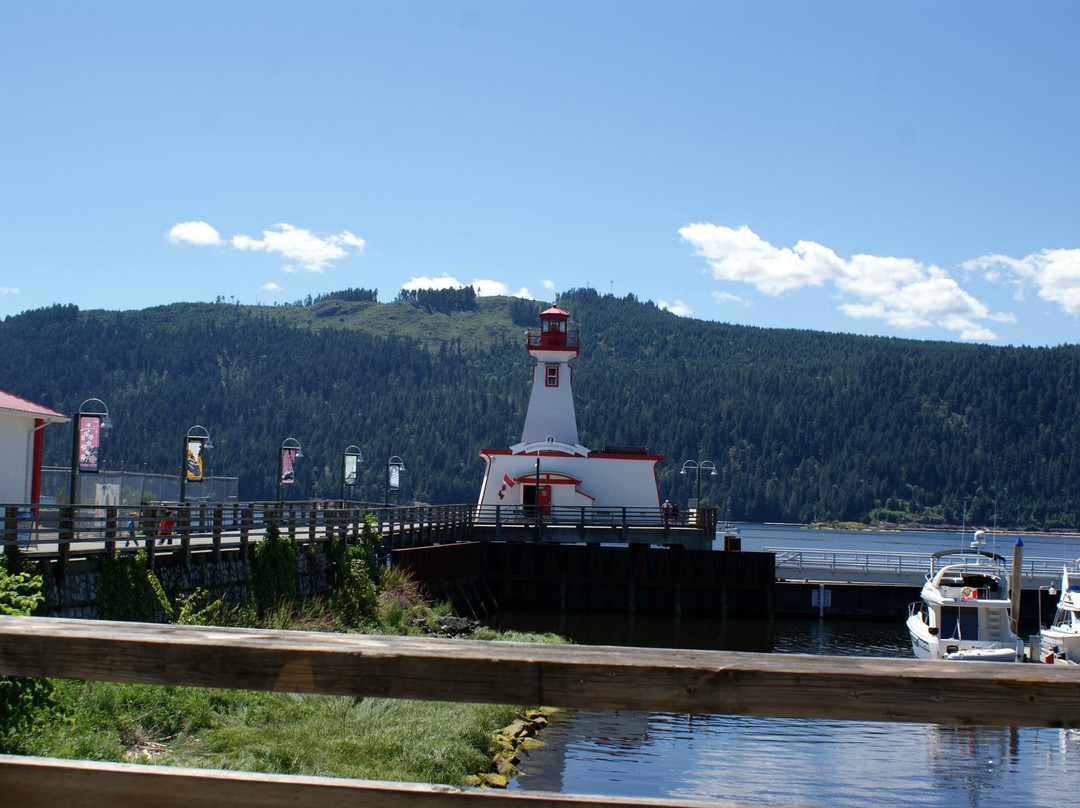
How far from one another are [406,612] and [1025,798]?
48.9ft

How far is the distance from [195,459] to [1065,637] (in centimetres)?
2303

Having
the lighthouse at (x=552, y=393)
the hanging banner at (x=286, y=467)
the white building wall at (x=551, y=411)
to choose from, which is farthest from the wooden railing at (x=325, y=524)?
the lighthouse at (x=552, y=393)

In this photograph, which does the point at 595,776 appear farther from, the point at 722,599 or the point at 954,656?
the point at 722,599

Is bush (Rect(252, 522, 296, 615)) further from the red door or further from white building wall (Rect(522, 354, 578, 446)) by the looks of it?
white building wall (Rect(522, 354, 578, 446))

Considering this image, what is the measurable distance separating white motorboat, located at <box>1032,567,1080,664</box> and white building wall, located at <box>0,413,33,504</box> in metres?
26.8

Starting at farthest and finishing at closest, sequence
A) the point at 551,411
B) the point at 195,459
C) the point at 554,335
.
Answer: the point at 554,335, the point at 551,411, the point at 195,459

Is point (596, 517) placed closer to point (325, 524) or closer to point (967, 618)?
point (967, 618)

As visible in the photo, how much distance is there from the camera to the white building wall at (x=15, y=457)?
30125mm

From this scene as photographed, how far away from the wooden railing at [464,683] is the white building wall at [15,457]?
29379mm

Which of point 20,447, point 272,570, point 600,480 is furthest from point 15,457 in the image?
point 600,480

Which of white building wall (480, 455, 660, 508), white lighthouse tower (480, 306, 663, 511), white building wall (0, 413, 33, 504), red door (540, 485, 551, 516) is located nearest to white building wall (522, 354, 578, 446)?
white lighthouse tower (480, 306, 663, 511)

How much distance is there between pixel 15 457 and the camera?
30.8 meters

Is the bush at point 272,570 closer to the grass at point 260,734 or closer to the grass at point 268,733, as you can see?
the grass at point 268,733

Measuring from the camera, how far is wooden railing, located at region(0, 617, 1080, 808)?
3094 mm
